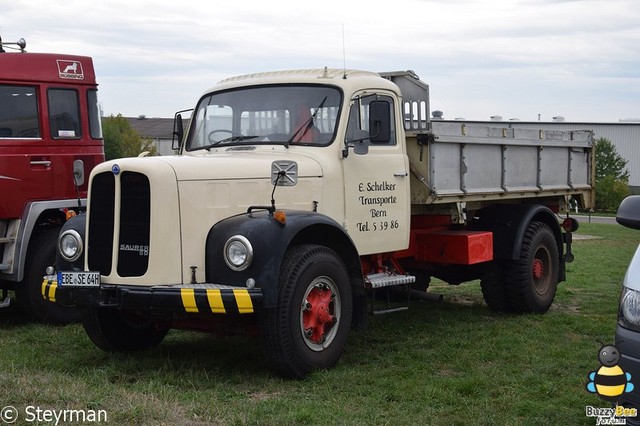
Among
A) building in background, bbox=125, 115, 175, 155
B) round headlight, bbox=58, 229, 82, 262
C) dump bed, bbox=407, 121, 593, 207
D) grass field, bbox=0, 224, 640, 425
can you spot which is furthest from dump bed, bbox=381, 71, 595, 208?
building in background, bbox=125, 115, 175, 155

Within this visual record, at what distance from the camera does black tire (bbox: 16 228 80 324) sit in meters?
9.44

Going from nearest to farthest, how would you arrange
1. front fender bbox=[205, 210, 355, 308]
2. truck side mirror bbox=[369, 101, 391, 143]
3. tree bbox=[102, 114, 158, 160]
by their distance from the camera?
front fender bbox=[205, 210, 355, 308] → truck side mirror bbox=[369, 101, 391, 143] → tree bbox=[102, 114, 158, 160]

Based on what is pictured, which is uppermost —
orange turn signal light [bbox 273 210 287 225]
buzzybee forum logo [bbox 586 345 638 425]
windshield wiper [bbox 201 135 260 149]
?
windshield wiper [bbox 201 135 260 149]

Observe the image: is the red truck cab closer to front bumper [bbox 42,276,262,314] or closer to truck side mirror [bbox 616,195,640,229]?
front bumper [bbox 42,276,262,314]

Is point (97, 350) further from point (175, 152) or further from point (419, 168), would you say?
point (419, 168)

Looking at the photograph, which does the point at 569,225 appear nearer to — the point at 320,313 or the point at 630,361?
the point at 320,313

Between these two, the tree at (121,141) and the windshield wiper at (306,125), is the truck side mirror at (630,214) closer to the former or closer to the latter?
the windshield wiper at (306,125)

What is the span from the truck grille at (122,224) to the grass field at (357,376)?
0.87 m

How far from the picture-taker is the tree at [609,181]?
51.2m

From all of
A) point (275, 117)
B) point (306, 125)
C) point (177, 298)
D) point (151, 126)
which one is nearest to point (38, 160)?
point (275, 117)

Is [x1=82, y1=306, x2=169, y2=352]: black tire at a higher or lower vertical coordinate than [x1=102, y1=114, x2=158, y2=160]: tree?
lower

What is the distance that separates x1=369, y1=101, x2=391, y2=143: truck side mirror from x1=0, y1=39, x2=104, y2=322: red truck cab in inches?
135

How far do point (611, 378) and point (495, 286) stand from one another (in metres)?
5.52

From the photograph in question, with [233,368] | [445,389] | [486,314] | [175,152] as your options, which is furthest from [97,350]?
[486,314]
